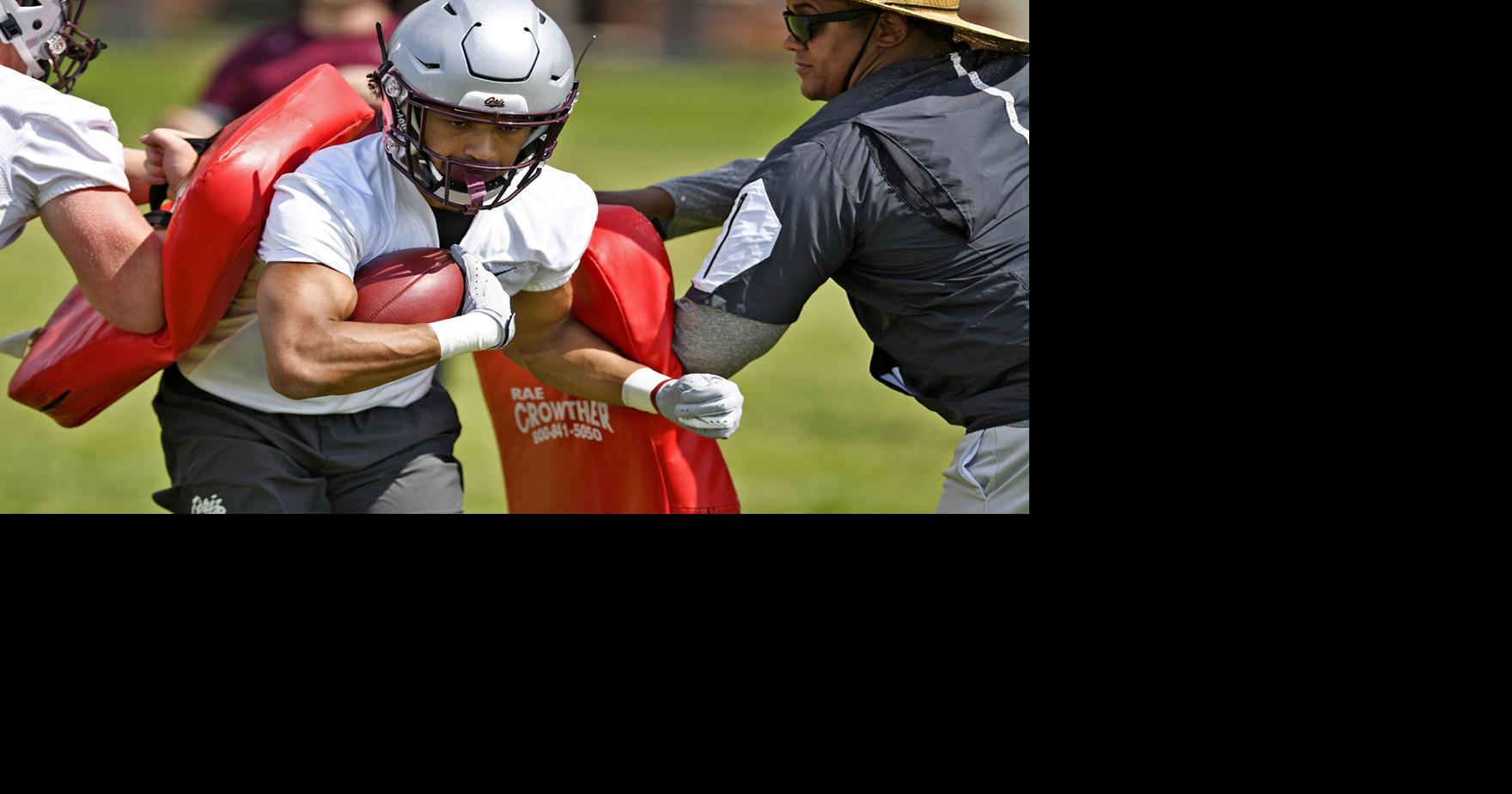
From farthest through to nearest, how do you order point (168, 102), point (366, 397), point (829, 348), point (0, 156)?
point (168, 102) < point (829, 348) < point (366, 397) < point (0, 156)

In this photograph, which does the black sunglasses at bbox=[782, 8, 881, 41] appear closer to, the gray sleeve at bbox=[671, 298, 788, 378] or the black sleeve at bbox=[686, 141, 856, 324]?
the black sleeve at bbox=[686, 141, 856, 324]

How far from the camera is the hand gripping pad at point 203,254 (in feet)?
8.79

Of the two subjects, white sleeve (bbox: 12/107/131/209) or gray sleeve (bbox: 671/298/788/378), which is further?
gray sleeve (bbox: 671/298/788/378)

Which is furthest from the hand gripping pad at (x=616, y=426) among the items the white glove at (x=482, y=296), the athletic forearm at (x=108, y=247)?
the athletic forearm at (x=108, y=247)

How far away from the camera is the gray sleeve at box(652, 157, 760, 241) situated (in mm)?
3480

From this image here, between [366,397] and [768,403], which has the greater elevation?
[366,397]

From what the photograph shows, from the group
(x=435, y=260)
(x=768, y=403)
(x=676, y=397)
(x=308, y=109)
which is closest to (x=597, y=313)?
(x=676, y=397)

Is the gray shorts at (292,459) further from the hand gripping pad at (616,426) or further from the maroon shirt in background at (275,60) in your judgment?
the maroon shirt in background at (275,60)

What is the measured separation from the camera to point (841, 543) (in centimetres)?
284

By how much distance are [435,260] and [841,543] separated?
0.91 meters

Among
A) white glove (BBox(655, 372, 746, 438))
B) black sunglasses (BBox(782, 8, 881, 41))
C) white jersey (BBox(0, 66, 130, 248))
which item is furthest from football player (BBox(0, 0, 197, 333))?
black sunglasses (BBox(782, 8, 881, 41))

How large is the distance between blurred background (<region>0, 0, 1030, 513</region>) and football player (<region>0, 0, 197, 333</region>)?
215 cm

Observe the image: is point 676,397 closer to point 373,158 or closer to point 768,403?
point 373,158

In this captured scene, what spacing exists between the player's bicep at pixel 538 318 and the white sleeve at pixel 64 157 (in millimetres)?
783
